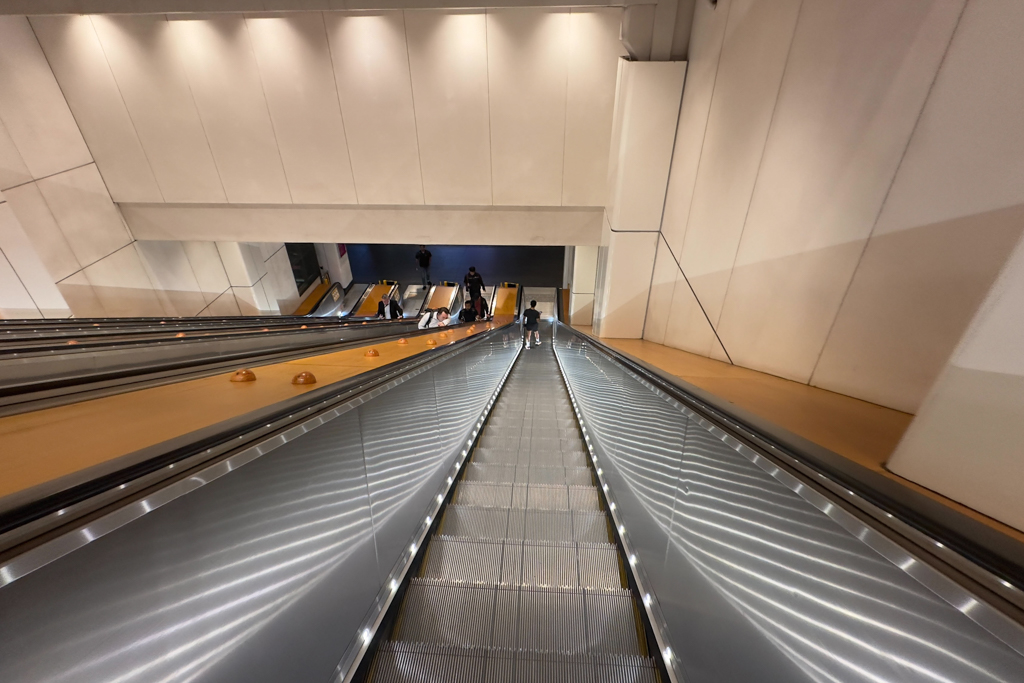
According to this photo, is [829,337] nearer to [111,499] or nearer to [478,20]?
[111,499]

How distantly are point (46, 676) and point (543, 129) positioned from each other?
8140mm

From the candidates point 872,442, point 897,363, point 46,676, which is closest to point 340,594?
point 46,676

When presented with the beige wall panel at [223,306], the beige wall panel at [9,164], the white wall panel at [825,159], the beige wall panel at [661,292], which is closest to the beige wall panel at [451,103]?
the beige wall panel at [661,292]

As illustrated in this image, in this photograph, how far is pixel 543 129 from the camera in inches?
284

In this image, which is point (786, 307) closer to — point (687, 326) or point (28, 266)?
point (687, 326)

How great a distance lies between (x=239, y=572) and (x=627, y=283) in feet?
18.7

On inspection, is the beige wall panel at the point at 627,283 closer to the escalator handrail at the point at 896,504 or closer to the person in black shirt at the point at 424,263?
the escalator handrail at the point at 896,504

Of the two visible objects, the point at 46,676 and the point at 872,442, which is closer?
the point at 46,676

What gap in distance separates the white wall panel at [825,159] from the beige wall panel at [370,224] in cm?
521

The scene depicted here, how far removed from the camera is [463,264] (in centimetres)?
1667

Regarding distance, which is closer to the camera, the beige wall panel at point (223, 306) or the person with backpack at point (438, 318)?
the person with backpack at point (438, 318)

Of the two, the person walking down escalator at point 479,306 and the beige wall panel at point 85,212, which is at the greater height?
the beige wall panel at point 85,212

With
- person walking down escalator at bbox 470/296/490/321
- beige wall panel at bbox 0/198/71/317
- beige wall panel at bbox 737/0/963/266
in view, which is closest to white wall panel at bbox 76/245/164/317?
beige wall panel at bbox 0/198/71/317

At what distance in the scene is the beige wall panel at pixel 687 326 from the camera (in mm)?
3983
